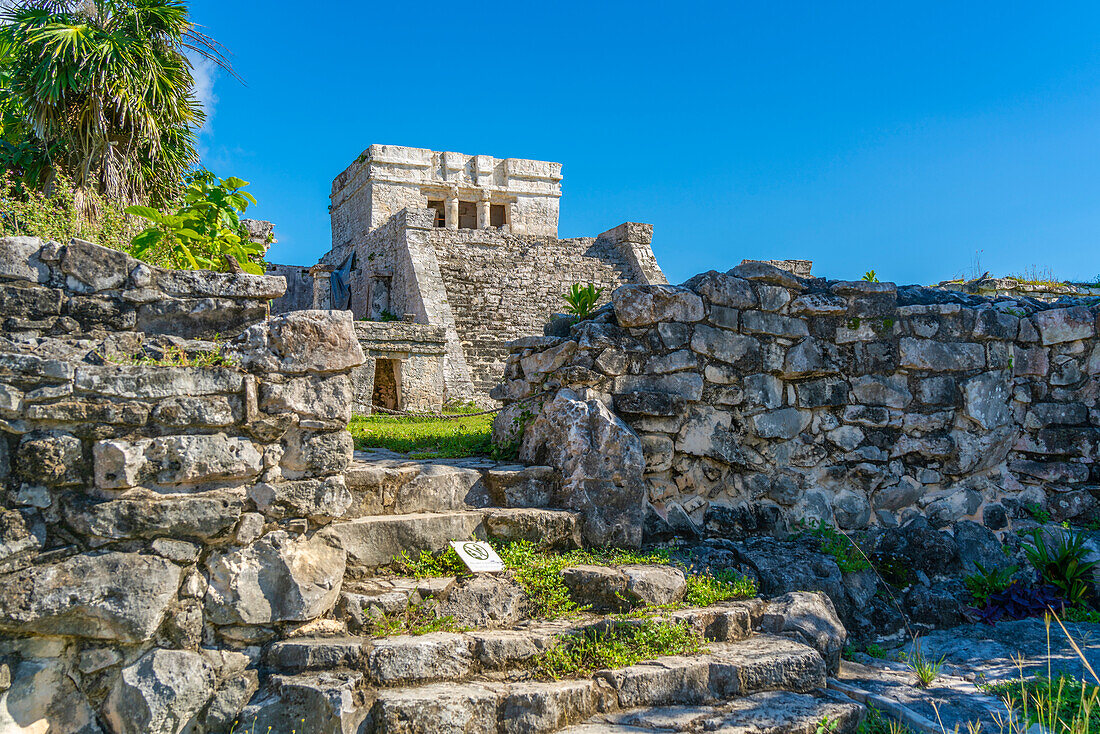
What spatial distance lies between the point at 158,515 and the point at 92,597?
1.25 feet

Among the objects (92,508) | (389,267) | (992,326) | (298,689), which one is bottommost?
(298,689)

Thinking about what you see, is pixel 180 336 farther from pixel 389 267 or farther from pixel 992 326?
pixel 389 267

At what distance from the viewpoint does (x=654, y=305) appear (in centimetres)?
484

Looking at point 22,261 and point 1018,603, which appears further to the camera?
point 1018,603

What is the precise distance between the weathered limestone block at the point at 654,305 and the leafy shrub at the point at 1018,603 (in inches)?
107

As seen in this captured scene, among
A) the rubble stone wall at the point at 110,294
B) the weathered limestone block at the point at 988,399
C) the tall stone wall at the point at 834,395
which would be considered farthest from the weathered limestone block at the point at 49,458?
the weathered limestone block at the point at 988,399

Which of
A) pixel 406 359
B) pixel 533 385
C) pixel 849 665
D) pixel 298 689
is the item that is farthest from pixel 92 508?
pixel 406 359

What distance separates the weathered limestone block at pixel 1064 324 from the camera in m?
5.41

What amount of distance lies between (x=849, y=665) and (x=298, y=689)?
2.87m

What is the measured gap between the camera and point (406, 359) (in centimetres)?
1384

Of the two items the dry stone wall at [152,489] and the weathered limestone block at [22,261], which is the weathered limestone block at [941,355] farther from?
the weathered limestone block at [22,261]

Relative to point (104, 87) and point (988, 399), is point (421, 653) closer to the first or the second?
point (988, 399)

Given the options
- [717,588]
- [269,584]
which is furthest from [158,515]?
[717,588]

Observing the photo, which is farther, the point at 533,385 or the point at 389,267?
the point at 389,267
